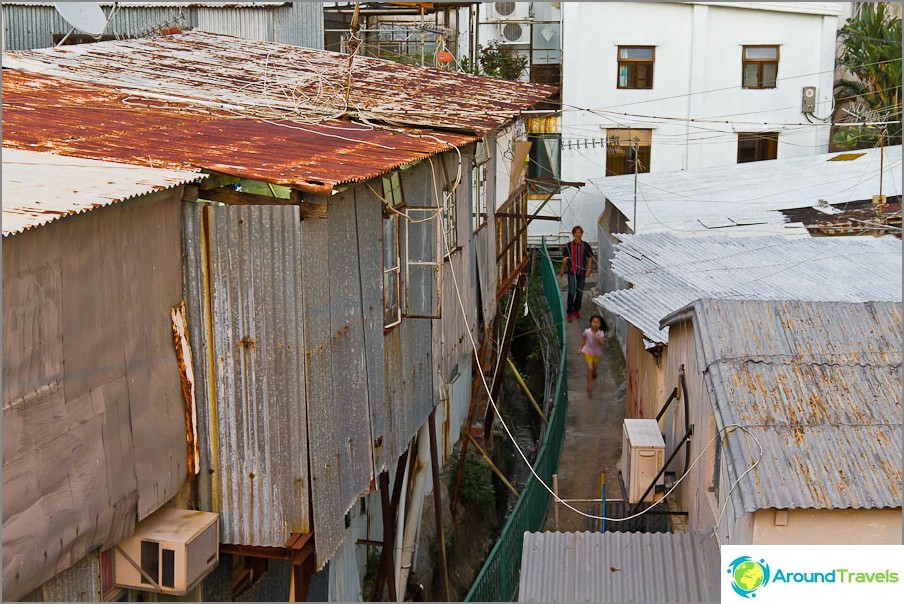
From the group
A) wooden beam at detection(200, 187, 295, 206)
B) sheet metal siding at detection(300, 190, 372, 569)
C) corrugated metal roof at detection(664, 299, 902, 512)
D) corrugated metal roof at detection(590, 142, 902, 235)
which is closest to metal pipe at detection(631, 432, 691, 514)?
corrugated metal roof at detection(664, 299, 902, 512)

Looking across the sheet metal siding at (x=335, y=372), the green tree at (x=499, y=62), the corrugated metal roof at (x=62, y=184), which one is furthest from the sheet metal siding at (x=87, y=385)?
the green tree at (x=499, y=62)

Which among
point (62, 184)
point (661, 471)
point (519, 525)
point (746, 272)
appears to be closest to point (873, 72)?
point (746, 272)

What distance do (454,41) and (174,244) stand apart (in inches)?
610

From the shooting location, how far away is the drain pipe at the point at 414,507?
10406mm

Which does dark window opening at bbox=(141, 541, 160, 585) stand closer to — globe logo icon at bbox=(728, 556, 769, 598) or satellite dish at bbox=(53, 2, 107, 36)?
globe logo icon at bbox=(728, 556, 769, 598)

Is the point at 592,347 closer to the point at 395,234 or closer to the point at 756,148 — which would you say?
the point at 395,234

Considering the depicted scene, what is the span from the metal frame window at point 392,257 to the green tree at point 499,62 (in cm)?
1771

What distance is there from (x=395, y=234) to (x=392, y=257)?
0.22 m

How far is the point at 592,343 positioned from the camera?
56.7ft

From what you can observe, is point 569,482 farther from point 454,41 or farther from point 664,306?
point 454,41

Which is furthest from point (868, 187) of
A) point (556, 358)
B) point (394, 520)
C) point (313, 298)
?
point (313, 298)

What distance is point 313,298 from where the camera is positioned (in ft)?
21.2

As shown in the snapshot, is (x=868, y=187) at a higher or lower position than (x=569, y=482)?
higher

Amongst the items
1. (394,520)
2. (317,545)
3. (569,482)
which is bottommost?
(569,482)
